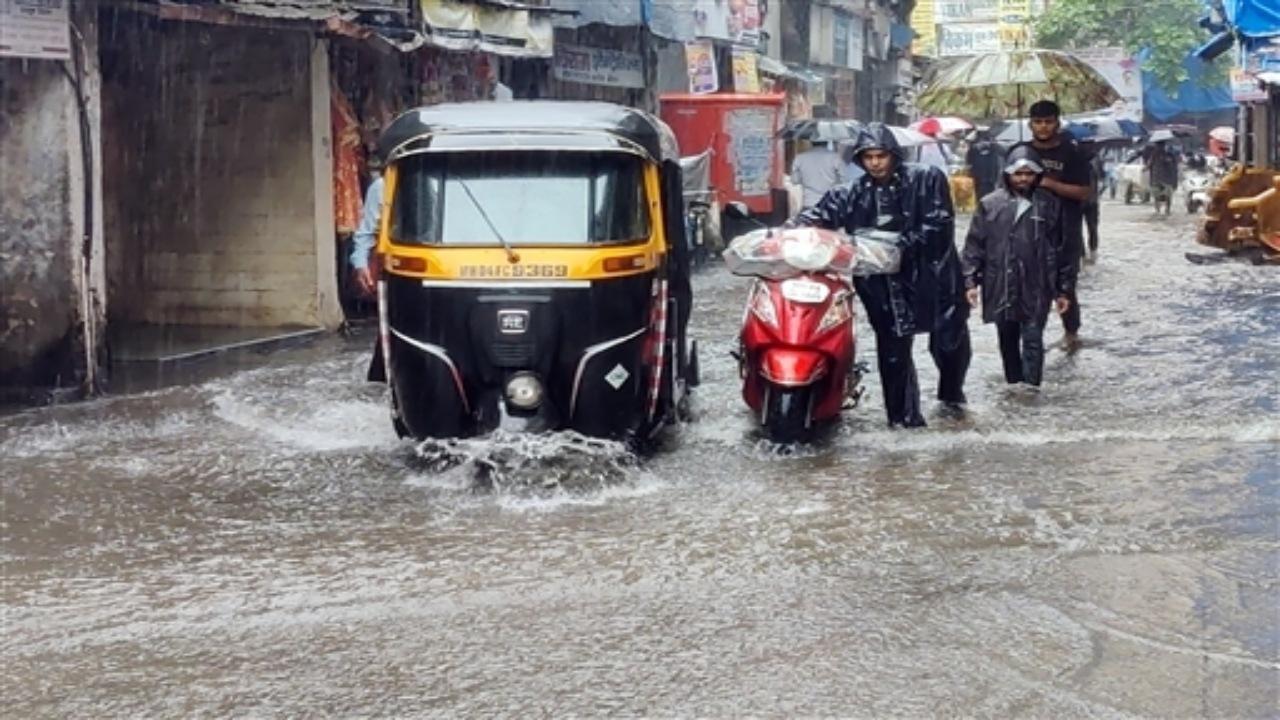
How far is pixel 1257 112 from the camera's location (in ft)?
87.9

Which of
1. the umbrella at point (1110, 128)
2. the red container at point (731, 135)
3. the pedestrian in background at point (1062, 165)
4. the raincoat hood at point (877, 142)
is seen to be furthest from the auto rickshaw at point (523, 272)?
the umbrella at point (1110, 128)

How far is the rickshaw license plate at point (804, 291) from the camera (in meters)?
8.62

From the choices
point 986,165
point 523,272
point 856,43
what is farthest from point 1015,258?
point 856,43

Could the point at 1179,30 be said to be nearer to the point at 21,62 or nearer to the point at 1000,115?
the point at 1000,115

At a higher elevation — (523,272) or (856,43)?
(856,43)

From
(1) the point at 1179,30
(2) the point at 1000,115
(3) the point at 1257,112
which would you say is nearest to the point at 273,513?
(2) the point at 1000,115

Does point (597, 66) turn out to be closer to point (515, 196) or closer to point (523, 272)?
point (515, 196)

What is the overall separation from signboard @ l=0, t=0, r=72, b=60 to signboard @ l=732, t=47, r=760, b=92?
61.9 feet

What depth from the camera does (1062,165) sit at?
38.8 feet

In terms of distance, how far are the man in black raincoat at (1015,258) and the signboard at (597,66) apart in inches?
461

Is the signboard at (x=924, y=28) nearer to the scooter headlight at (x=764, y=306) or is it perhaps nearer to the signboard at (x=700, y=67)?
the signboard at (x=700, y=67)

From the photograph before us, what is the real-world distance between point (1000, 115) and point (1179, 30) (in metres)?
32.7

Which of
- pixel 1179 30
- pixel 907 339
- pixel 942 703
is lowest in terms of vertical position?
pixel 942 703

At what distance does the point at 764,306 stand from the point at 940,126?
991 inches
